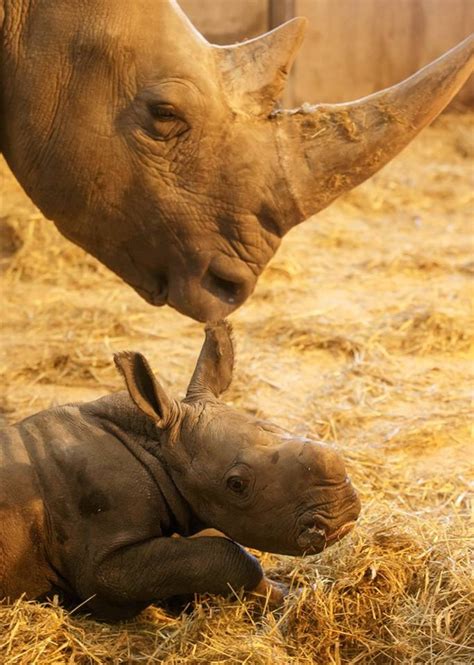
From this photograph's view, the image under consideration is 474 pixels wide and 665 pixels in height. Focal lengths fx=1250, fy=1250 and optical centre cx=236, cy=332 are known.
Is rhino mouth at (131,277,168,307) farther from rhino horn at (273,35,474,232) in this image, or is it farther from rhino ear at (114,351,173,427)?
rhino ear at (114,351,173,427)

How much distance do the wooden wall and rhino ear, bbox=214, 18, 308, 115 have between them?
21.4 ft

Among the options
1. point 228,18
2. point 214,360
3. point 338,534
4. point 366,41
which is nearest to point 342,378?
point 214,360

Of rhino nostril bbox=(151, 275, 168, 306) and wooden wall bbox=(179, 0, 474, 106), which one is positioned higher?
wooden wall bbox=(179, 0, 474, 106)

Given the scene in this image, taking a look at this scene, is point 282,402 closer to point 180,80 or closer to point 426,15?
point 180,80

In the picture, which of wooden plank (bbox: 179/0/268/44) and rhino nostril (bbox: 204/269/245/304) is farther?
→ wooden plank (bbox: 179/0/268/44)

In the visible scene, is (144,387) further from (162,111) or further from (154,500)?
(162,111)

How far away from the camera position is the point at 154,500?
3969 mm

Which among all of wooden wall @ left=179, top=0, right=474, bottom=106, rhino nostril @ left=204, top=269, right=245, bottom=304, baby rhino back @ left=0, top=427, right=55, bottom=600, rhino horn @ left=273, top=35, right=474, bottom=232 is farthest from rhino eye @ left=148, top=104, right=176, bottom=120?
wooden wall @ left=179, top=0, right=474, bottom=106

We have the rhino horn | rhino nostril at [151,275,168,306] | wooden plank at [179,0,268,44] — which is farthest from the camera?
wooden plank at [179,0,268,44]

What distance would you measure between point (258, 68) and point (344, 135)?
40 centimetres

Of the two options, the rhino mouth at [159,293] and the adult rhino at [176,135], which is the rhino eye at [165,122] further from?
the rhino mouth at [159,293]

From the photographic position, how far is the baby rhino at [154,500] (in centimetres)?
378

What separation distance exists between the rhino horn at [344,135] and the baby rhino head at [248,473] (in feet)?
2.98

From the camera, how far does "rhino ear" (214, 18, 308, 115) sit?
450 centimetres
